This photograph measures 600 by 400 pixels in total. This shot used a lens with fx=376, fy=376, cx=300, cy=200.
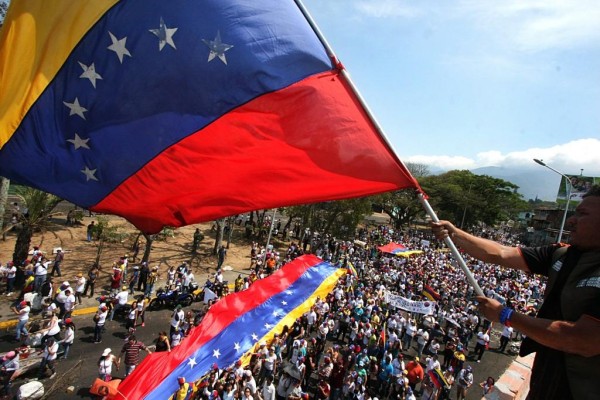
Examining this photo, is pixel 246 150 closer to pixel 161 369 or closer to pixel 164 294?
pixel 161 369

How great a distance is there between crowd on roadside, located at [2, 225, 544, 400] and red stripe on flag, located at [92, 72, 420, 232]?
21.4 ft

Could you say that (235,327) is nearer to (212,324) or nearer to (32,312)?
(212,324)

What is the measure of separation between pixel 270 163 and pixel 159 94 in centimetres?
133

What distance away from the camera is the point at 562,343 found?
2031mm

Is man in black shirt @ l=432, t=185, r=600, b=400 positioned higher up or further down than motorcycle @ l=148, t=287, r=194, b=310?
higher up

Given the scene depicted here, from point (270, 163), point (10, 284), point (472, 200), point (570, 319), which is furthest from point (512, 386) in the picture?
point (472, 200)

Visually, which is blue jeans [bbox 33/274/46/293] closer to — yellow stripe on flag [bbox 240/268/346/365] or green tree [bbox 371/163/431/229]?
yellow stripe on flag [bbox 240/268/346/365]

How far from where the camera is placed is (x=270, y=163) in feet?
13.8

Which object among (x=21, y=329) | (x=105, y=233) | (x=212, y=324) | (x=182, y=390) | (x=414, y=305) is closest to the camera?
(x=182, y=390)

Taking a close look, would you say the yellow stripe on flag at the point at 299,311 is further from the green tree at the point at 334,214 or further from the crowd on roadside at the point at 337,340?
the green tree at the point at 334,214

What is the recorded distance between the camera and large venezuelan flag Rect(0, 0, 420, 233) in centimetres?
372

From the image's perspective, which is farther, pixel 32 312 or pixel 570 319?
pixel 32 312

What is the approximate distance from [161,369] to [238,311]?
338 centimetres

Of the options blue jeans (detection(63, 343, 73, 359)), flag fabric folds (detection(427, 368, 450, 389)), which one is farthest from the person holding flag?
flag fabric folds (detection(427, 368, 450, 389))
